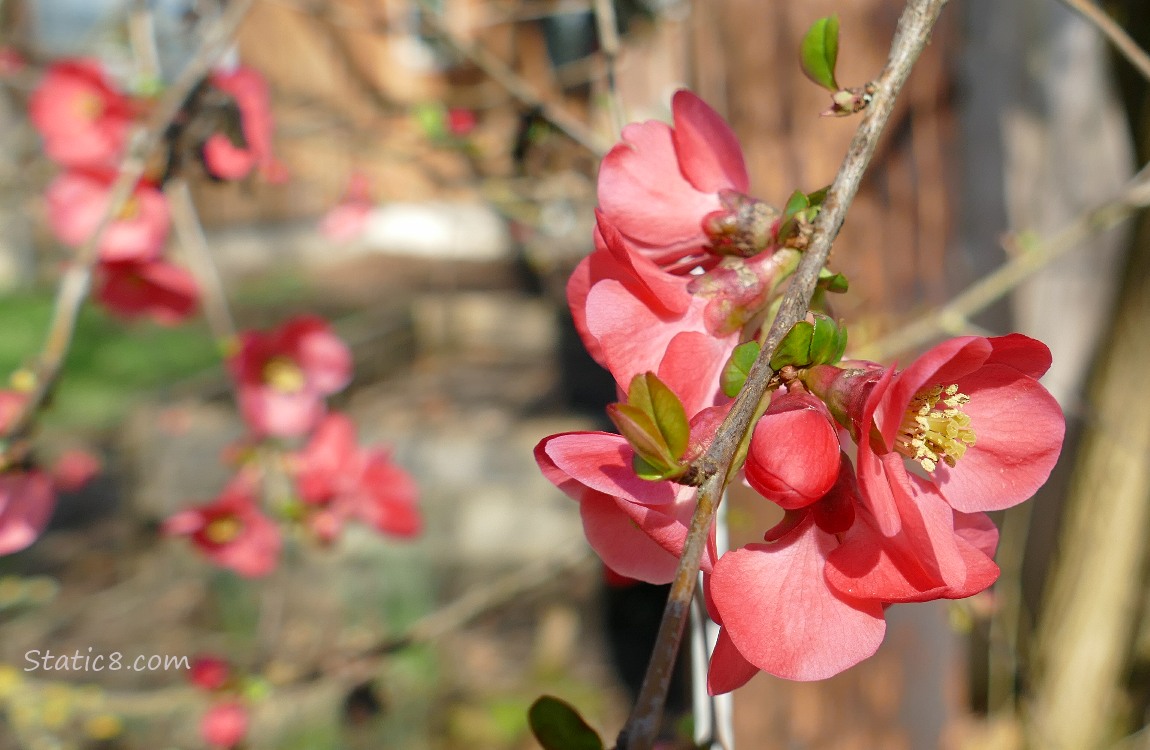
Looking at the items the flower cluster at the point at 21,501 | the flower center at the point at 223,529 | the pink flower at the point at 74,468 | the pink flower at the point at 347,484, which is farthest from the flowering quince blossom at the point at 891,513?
the pink flower at the point at 74,468

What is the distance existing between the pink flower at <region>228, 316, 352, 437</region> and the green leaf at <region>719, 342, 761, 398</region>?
123 cm

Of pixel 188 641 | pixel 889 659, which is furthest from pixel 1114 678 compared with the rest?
pixel 188 641

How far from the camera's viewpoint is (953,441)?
401 millimetres

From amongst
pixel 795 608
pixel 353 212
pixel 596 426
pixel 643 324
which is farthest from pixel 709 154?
pixel 353 212

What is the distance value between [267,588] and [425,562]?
1.69 ft

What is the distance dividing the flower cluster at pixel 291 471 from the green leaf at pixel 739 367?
3.65 feet

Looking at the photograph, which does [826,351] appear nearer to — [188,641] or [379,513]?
[379,513]

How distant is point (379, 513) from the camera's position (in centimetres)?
156

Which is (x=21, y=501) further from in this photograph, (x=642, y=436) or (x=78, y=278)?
(x=642, y=436)

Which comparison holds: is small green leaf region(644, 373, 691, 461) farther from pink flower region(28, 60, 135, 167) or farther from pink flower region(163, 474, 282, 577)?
pink flower region(163, 474, 282, 577)

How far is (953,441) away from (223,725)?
1.37m

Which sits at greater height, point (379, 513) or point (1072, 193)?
point (1072, 193)

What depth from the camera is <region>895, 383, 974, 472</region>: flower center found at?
0.40 m

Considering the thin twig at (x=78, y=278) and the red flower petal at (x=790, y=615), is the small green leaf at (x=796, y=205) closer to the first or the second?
the red flower petal at (x=790, y=615)
